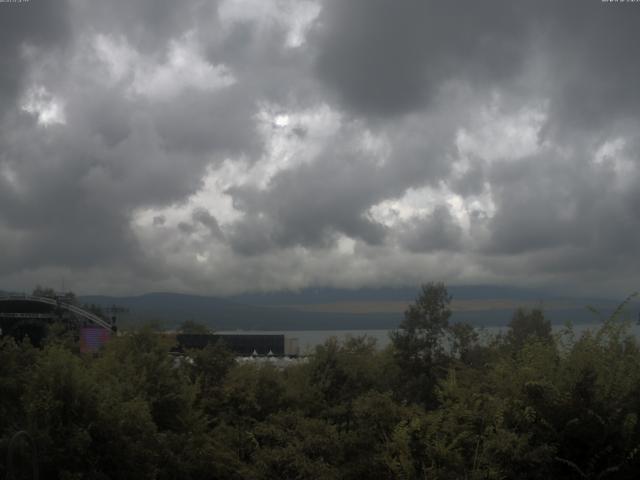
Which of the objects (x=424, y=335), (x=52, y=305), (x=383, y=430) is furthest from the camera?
(x=52, y=305)

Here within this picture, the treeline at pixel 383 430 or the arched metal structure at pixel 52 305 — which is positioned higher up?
the arched metal structure at pixel 52 305

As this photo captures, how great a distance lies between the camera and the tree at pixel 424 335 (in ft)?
120

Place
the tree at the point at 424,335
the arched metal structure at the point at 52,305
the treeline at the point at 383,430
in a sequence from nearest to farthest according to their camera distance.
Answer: the treeline at the point at 383,430 < the tree at the point at 424,335 < the arched metal structure at the point at 52,305

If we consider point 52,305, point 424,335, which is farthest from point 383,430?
point 52,305

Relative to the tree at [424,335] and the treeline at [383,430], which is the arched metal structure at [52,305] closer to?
the tree at [424,335]

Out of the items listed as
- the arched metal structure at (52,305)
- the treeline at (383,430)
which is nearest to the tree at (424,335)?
the treeline at (383,430)

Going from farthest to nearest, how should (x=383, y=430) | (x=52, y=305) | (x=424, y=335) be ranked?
(x=52, y=305), (x=424, y=335), (x=383, y=430)

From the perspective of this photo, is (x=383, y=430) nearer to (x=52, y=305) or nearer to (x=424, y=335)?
(x=424, y=335)

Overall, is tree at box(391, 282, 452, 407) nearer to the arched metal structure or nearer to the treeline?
the treeline

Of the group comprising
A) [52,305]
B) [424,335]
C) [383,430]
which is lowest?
[383,430]

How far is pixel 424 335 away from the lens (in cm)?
3762

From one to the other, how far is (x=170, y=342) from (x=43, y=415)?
11520 millimetres

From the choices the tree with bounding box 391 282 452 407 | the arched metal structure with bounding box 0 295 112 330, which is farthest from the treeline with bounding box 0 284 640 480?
the arched metal structure with bounding box 0 295 112 330

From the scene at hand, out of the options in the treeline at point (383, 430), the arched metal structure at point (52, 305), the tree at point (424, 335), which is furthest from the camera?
the arched metal structure at point (52, 305)
